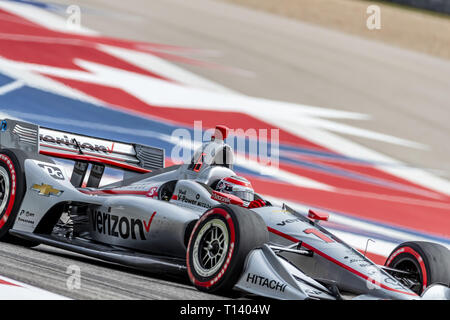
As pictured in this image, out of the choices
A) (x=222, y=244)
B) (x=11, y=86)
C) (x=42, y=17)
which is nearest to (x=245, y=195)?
(x=222, y=244)

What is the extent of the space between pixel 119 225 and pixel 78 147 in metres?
1.80

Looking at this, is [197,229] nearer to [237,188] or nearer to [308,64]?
[237,188]

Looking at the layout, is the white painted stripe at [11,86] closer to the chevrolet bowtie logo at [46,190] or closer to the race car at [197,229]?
the race car at [197,229]

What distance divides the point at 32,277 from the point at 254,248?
156cm

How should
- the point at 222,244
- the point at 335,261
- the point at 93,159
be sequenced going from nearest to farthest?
the point at 222,244, the point at 335,261, the point at 93,159

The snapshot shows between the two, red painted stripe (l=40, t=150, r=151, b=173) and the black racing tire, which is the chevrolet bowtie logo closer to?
the black racing tire

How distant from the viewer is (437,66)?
64.3 ft

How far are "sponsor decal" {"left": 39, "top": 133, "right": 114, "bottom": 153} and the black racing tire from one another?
80cm

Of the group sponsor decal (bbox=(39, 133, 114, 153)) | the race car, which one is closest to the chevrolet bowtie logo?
the race car

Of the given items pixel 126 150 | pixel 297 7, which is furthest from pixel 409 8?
pixel 126 150

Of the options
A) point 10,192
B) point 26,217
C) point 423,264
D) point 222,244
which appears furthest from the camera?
point 10,192

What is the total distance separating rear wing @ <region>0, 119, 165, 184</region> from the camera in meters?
8.03

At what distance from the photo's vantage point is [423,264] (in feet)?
20.8

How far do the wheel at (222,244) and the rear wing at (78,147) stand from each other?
8.86ft
